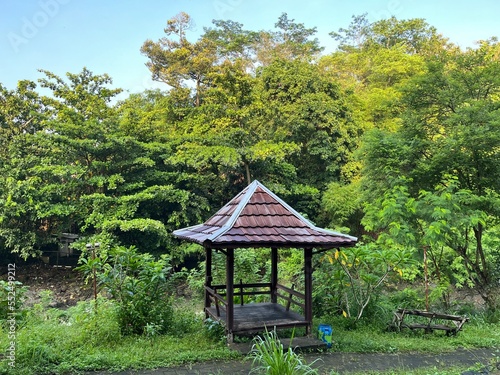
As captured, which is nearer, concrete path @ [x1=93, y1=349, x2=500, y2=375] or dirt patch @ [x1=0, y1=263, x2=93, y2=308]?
concrete path @ [x1=93, y1=349, x2=500, y2=375]

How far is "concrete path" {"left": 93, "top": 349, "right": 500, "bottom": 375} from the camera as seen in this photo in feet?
14.3

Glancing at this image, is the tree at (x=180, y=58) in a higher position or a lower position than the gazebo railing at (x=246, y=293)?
higher

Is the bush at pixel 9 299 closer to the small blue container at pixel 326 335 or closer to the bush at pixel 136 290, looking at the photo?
→ the bush at pixel 136 290

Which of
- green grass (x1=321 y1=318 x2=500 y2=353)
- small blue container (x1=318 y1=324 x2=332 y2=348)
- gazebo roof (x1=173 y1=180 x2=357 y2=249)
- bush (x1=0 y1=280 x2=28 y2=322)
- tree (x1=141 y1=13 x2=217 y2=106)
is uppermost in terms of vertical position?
tree (x1=141 y1=13 x2=217 y2=106)

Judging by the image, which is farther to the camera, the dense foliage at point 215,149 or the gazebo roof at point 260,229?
the dense foliage at point 215,149

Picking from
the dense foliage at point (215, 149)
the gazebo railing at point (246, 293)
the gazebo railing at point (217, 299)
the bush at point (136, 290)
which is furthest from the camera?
the dense foliage at point (215, 149)

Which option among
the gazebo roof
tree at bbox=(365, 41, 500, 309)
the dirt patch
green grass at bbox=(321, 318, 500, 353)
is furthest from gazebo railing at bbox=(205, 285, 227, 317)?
the dirt patch

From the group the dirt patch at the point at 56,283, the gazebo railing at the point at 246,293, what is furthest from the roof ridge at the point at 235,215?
the dirt patch at the point at 56,283

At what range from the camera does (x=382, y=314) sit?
264 inches

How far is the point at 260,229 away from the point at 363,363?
2122 millimetres

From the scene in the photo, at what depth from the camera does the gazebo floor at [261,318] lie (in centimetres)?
532

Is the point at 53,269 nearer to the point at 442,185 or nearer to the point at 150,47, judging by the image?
the point at 150,47

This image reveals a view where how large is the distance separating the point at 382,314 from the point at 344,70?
17.7 meters

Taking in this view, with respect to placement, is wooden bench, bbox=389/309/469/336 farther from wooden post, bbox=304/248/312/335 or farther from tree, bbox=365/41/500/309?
wooden post, bbox=304/248/312/335
